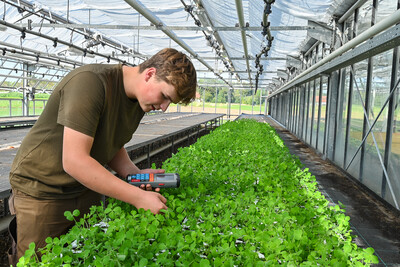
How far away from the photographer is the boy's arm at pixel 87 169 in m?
1.37

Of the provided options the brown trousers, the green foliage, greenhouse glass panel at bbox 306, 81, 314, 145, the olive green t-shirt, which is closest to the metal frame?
greenhouse glass panel at bbox 306, 81, 314, 145

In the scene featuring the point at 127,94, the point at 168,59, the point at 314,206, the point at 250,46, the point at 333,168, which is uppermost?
the point at 250,46

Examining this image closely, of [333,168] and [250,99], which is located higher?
[250,99]

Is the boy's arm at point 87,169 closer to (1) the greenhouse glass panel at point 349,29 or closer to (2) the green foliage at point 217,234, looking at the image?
(2) the green foliage at point 217,234

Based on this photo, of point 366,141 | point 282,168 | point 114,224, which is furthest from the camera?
point 366,141

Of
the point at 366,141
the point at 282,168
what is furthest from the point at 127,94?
the point at 366,141

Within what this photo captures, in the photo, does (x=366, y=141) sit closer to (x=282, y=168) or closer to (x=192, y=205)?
(x=282, y=168)

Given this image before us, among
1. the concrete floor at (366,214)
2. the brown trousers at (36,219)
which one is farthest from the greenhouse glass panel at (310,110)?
the brown trousers at (36,219)

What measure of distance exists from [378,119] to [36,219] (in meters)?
5.53

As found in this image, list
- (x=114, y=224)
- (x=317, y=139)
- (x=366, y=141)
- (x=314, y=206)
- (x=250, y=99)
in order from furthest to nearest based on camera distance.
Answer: (x=250, y=99) → (x=317, y=139) → (x=366, y=141) → (x=314, y=206) → (x=114, y=224)

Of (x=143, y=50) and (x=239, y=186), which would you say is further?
(x=143, y=50)

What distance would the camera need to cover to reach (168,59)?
1495 millimetres

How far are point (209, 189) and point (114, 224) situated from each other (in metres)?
0.82

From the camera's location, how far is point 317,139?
1073cm
